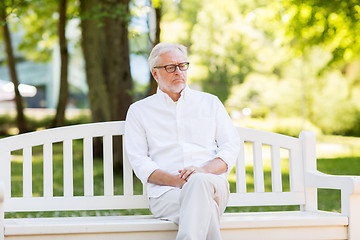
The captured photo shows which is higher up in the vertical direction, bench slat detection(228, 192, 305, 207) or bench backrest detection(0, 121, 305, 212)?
bench backrest detection(0, 121, 305, 212)

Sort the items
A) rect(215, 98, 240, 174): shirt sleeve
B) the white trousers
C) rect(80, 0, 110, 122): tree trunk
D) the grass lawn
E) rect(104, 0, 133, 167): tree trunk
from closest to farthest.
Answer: the white trousers → rect(215, 98, 240, 174): shirt sleeve → the grass lawn → rect(104, 0, 133, 167): tree trunk → rect(80, 0, 110, 122): tree trunk

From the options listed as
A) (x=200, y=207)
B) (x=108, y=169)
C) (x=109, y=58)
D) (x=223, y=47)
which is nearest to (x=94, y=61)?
(x=109, y=58)

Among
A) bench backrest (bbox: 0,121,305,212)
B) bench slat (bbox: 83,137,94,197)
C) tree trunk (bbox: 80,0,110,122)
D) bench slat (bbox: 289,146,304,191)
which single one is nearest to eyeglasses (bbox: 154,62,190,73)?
bench backrest (bbox: 0,121,305,212)

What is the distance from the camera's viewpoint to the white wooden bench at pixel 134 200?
344 cm

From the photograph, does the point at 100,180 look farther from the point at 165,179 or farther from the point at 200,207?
the point at 200,207

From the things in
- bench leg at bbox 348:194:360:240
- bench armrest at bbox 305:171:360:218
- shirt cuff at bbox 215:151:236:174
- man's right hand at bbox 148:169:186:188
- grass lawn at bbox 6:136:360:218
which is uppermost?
shirt cuff at bbox 215:151:236:174

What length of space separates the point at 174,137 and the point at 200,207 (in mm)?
727

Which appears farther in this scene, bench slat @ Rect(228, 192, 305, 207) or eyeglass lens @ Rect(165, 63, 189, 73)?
bench slat @ Rect(228, 192, 305, 207)

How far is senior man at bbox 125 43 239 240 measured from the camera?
3670 millimetres

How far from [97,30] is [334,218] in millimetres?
7315

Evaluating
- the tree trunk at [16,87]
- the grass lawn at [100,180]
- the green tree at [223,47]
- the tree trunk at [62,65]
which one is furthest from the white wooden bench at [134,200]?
the green tree at [223,47]

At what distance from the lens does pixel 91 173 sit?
4.07m

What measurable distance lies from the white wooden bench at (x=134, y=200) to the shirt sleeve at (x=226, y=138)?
372mm

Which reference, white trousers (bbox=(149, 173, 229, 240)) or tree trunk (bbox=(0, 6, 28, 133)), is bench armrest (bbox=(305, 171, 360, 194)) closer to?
white trousers (bbox=(149, 173, 229, 240))
